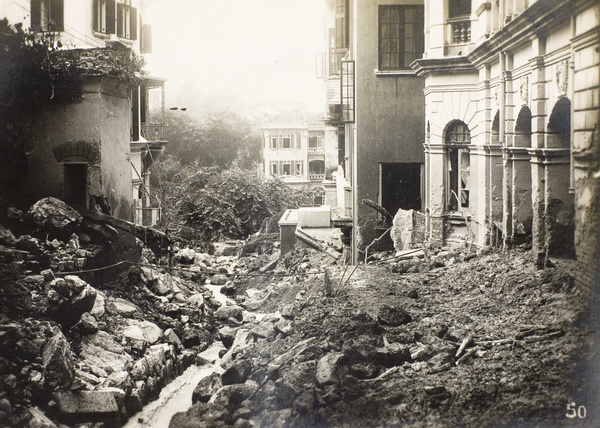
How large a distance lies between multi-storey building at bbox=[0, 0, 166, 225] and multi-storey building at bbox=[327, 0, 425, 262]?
5.74 meters

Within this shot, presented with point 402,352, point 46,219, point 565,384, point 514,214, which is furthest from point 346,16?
point 565,384

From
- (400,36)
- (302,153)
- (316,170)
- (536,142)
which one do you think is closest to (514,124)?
(536,142)

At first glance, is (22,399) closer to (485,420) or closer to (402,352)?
(402,352)

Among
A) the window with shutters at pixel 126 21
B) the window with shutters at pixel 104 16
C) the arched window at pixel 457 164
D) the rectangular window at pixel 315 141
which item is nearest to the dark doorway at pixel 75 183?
the window with shutters at pixel 126 21

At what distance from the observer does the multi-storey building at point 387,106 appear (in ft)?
57.3

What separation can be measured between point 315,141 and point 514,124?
22.8m

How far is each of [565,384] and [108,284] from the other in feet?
31.0

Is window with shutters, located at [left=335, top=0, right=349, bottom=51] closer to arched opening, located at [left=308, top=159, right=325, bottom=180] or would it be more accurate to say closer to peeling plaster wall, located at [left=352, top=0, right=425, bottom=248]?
peeling plaster wall, located at [left=352, top=0, right=425, bottom=248]

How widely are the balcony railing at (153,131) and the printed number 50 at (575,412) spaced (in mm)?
13593

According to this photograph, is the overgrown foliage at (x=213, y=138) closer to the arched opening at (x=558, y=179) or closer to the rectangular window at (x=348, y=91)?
the rectangular window at (x=348, y=91)

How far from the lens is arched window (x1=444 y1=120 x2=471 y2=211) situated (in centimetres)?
1523

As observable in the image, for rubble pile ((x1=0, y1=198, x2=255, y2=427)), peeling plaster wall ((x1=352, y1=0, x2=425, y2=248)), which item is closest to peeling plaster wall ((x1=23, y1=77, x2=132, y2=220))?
rubble pile ((x1=0, y1=198, x2=255, y2=427))

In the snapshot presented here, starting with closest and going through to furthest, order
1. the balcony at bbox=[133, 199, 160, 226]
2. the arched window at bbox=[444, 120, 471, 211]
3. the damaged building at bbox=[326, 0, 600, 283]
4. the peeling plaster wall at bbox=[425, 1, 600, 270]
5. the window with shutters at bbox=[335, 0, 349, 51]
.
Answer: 1. the peeling plaster wall at bbox=[425, 1, 600, 270]
2. the damaged building at bbox=[326, 0, 600, 283]
3. the balcony at bbox=[133, 199, 160, 226]
4. the arched window at bbox=[444, 120, 471, 211]
5. the window with shutters at bbox=[335, 0, 349, 51]

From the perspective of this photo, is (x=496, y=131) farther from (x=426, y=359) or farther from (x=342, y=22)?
(x=342, y=22)
